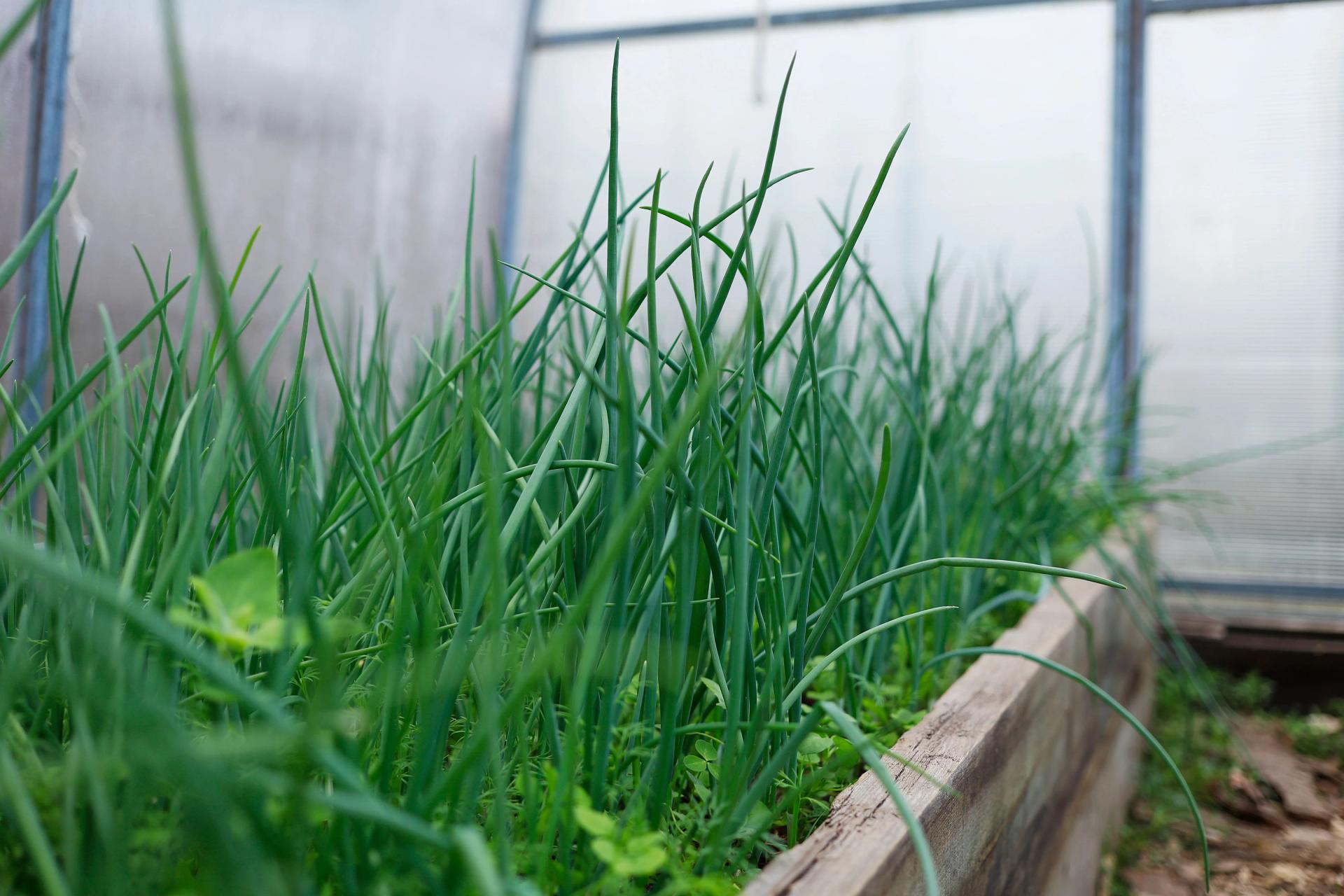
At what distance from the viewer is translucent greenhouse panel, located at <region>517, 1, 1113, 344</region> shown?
271cm

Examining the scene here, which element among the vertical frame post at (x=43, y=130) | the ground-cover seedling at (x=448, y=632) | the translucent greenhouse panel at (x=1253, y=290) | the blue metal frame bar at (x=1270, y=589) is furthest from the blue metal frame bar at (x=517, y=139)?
the ground-cover seedling at (x=448, y=632)

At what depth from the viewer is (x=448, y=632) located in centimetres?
43

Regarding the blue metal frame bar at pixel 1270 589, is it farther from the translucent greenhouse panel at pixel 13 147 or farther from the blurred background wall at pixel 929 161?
the translucent greenhouse panel at pixel 13 147

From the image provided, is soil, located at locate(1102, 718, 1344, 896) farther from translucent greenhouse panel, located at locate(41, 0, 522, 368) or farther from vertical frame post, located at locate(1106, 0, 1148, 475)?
translucent greenhouse panel, located at locate(41, 0, 522, 368)

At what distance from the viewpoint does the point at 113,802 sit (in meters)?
0.30

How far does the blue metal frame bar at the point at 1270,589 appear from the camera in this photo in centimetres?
233

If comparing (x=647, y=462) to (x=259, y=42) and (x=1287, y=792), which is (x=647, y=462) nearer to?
(x=1287, y=792)

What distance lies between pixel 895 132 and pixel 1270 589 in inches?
67.0

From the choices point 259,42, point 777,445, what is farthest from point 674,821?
point 259,42

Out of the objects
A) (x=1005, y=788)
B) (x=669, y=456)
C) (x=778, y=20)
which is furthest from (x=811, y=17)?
(x=669, y=456)

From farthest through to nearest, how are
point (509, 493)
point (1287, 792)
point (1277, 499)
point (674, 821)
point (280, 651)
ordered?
point (1277, 499) < point (1287, 792) < point (509, 493) < point (674, 821) < point (280, 651)

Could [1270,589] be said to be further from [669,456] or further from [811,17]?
[669,456]

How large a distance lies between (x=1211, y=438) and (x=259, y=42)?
2.63 m

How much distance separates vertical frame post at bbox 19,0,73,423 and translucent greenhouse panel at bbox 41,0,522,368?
0.20ft
